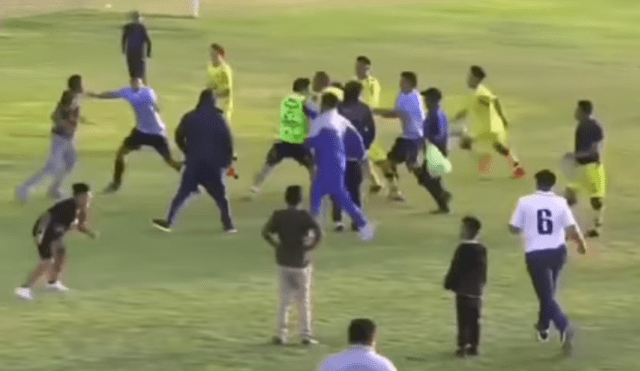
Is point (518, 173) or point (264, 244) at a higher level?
point (518, 173)

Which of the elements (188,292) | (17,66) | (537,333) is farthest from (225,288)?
(17,66)

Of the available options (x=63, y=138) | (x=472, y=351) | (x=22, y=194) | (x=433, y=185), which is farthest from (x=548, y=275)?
(x=22, y=194)

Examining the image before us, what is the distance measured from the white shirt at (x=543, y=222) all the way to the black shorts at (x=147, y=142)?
779 cm

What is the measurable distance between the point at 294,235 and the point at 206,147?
15.5 feet

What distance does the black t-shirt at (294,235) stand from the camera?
14.0 metres

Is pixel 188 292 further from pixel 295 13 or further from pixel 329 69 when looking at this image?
pixel 295 13

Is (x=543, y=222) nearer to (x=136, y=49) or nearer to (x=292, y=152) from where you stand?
(x=292, y=152)

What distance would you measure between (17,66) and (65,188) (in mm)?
13399

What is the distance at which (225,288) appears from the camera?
16.7 m

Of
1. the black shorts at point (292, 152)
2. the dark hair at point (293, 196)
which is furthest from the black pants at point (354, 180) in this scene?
the dark hair at point (293, 196)

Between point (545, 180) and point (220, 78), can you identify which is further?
point (220, 78)

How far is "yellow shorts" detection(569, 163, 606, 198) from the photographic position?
62.8 feet

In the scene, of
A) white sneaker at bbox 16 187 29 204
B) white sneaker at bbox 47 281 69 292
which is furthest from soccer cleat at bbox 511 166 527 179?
white sneaker at bbox 47 281 69 292

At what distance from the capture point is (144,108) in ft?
68.0
